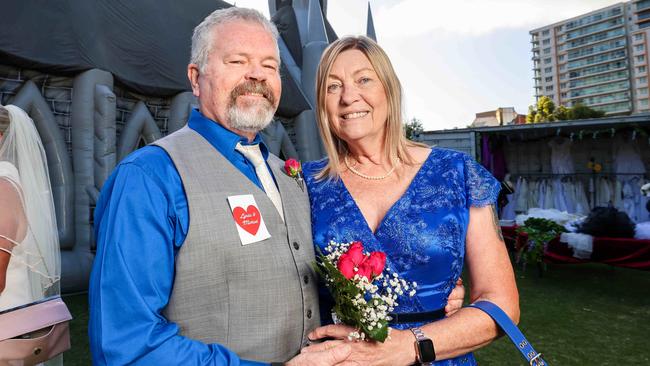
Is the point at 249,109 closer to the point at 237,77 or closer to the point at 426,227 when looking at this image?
the point at 237,77

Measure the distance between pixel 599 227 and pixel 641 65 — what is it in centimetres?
12330


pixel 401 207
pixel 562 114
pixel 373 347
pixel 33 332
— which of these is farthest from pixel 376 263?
pixel 562 114

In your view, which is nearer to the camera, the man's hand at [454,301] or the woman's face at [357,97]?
the man's hand at [454,301]

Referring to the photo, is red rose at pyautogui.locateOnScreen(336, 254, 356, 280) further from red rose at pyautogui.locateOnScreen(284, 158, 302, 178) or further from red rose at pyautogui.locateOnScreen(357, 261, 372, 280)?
red rose at pyautogui.locateOnScreen(284, 158, 302, 178)

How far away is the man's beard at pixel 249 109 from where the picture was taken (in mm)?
1880

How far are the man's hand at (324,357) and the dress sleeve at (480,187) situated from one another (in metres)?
0.95

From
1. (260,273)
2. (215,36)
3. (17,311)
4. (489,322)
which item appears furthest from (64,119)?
(489,322)

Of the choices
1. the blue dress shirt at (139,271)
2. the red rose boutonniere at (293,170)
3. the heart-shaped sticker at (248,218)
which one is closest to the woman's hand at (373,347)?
the blue dress shirt at (139,271)

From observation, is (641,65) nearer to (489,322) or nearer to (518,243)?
(518,243)

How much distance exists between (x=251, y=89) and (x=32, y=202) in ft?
7.54

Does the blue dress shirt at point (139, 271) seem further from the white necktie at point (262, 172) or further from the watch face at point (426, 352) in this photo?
the watch face at point (426, 352)

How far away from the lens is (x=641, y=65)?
331 feet

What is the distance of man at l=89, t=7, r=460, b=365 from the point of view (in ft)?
4.38

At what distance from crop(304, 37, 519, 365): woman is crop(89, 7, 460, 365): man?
0.26 meters
